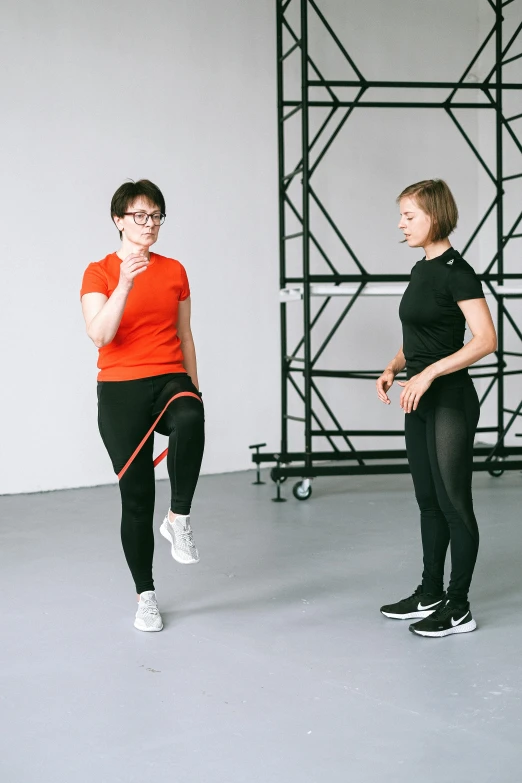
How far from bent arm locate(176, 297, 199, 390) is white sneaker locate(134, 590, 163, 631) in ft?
2.49

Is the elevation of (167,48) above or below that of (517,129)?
above

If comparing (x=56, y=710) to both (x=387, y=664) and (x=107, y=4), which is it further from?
(x=107, y=4)

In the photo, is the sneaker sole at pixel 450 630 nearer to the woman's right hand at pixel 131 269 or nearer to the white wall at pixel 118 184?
the woman's right hand at pixel 131 269

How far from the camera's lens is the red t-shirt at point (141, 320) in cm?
303

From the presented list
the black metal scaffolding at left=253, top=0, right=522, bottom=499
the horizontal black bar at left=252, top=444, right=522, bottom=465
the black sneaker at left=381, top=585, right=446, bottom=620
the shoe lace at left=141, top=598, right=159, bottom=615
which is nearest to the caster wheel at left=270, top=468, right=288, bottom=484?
the black metal scaffolding at left=253, top=0, right=522, bottom=499

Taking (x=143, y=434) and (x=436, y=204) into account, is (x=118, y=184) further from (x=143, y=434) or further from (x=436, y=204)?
(x=436, y=204)

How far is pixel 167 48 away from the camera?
20.4 ft

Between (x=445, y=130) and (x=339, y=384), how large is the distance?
7.12 feet

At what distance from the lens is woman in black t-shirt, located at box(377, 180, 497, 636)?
2.91 metres

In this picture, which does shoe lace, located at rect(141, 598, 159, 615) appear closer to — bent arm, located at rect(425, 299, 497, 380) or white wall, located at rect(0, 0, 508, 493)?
bent arm, located at rect(425, 299, 497, 380)

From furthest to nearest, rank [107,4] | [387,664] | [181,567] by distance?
[107,4] → [181,567] → [387,664]

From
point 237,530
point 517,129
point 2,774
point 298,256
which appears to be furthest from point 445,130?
point 2,774

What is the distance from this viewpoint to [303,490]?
550 centimetres

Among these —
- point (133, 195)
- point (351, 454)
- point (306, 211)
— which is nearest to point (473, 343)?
point (133, 195)
